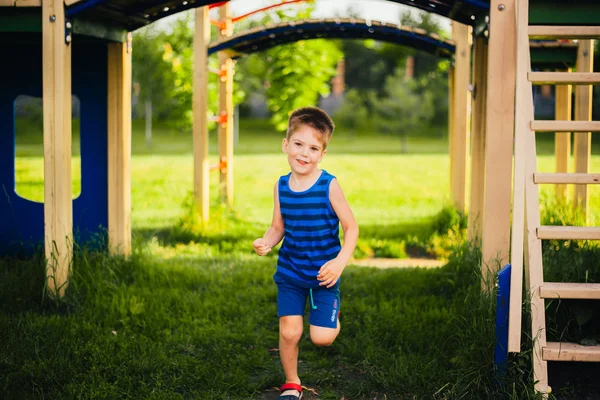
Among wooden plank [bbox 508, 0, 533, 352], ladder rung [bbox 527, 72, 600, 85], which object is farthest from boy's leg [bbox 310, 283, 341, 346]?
ladder rung [bbox 527, 72, 600, 85]

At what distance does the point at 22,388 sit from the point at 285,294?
61.9 inches

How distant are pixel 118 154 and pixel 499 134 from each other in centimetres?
385

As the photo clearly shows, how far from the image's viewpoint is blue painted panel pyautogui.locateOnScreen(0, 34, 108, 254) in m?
7.54

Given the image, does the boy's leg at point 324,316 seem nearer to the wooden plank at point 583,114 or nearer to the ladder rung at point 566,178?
the ladder rung at point 566,178

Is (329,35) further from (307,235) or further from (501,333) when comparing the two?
(501,333)

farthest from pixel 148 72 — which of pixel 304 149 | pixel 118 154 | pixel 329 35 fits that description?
pixel 304 149

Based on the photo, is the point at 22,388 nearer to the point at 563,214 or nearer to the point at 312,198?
the point at 312,198

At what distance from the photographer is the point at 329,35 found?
10.6 metres

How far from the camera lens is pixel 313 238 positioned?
430 centimetres

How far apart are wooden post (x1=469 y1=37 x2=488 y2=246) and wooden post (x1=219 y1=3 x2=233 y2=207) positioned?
16.6 feet

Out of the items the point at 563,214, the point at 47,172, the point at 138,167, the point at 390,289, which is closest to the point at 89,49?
the point at 47,172

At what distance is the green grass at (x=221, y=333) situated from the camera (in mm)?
4453

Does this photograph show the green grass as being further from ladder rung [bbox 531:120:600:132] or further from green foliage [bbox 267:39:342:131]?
green foliage [bbox 267:39:342:131]

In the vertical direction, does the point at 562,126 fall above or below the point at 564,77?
below
